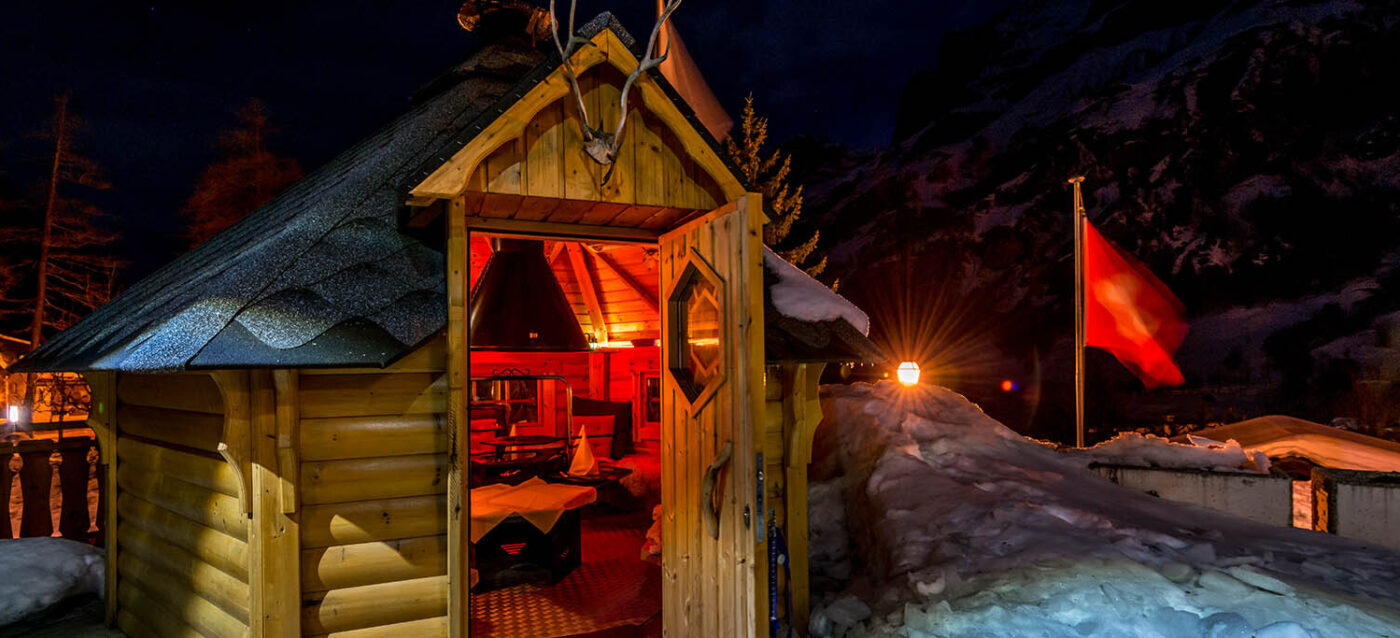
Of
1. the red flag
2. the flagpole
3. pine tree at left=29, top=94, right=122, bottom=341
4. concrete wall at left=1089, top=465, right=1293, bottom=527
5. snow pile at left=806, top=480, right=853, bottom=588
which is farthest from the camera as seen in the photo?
pine tree at left=29, top=94, right=122, bottom=341

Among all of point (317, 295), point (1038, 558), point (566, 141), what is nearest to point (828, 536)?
point (1038, 558)

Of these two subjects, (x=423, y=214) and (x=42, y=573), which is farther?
(x=42, y=573)

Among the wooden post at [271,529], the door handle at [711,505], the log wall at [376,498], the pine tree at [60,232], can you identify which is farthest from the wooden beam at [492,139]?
the pine tree at [60,232]

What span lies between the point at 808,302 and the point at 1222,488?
5254 mm

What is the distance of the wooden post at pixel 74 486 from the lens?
730cm

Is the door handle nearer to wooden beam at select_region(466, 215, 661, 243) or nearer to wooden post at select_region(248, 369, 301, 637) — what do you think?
wooden beam at select_region(466, 215, 661, 243)

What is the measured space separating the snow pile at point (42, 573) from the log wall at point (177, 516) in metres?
1.10

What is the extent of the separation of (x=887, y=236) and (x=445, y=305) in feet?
141

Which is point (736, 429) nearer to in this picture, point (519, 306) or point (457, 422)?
point (457, 422)

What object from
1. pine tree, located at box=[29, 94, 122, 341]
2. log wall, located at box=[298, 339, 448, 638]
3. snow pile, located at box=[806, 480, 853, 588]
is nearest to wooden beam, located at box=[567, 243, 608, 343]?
snow pile, located at box=[806, 480, 853, 588]

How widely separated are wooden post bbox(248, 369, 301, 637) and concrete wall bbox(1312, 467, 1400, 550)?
360 inches

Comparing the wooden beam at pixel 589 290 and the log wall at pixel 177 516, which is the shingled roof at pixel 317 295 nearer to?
the log wall at pixel 177 516

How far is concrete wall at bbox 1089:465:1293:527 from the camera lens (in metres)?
6.60

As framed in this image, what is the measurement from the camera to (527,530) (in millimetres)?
6645
